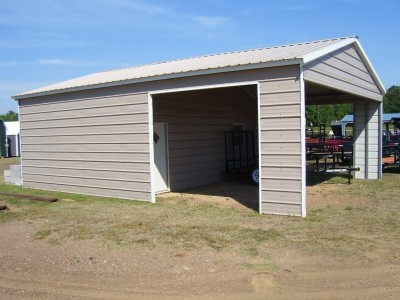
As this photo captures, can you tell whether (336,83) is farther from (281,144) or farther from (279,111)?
(281,144)

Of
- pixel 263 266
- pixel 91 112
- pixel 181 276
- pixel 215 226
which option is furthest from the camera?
pixel 91 112

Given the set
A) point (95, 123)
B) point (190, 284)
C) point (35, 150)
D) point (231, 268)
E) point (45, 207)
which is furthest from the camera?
point (35, 150)

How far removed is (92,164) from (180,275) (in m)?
7.49

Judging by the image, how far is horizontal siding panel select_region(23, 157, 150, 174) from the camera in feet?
36.1

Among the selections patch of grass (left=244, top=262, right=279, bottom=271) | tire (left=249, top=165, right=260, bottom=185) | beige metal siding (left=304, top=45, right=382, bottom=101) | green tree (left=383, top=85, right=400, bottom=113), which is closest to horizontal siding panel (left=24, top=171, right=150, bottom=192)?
tire (left=249, top=165, right=260, bottom=185)

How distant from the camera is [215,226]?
25.9 ft

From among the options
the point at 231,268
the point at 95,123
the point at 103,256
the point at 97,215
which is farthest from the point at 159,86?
the point at 231,268

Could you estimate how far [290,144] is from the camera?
844cm

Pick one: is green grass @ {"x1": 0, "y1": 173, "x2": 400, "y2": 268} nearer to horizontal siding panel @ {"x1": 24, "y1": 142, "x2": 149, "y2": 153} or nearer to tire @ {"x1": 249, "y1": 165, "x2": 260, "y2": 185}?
horizontal siding panel @ {"x1": 24, "y1": 142, "x2": 149, "y2": 153}

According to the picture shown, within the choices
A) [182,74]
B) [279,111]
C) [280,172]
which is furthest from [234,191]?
[279,111]

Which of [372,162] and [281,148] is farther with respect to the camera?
[372,162]

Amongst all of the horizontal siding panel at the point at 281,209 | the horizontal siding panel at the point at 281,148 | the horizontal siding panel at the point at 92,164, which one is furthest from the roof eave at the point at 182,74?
the horizontal siding panel at the point at 281,209

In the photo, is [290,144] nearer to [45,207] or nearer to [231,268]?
[231,268]

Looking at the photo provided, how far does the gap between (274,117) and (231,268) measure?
3913 mm
